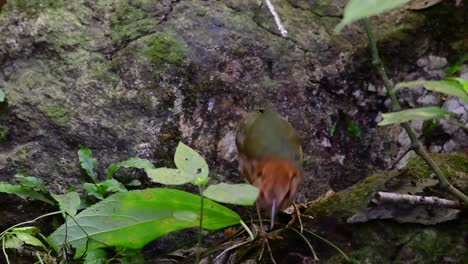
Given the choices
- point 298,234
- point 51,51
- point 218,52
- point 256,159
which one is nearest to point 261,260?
point 298,234

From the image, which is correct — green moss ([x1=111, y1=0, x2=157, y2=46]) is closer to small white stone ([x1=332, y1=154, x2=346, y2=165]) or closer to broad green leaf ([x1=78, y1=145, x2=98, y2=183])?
broad green leaf ([x1=78, y1=145, x2=98, y2=183])

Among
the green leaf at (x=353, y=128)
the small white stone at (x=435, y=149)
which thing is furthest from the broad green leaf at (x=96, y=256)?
the small white stone at (x=435, y=149)

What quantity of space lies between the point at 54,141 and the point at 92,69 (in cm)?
43

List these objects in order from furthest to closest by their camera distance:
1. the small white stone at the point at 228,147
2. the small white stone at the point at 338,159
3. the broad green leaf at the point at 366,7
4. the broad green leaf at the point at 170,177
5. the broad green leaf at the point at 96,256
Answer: the small white stone at the point at 338,159, the small white stone at the point at 228,147, the broad green leaf at the point at 96,256, the broad green leaf at the point at 170,177, the broad green leaf at the point at 366,7

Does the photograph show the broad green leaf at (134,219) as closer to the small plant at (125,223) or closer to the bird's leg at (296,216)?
the small plant at (125,223)

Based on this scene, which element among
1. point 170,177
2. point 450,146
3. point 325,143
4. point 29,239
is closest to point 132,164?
point 29,239

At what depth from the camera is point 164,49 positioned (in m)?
3.22

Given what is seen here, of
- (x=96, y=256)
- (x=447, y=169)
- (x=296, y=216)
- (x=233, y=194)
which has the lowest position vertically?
(x=96, y=256)

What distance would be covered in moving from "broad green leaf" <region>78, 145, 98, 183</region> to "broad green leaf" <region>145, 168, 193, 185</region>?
2.93ft

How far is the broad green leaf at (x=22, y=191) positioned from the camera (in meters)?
2.65

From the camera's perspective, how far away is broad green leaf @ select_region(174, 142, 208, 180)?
196cm

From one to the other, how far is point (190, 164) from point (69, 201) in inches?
30.5

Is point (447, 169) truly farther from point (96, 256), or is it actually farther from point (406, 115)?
point (96, 256)

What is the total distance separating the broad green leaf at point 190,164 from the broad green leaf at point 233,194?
125mm
